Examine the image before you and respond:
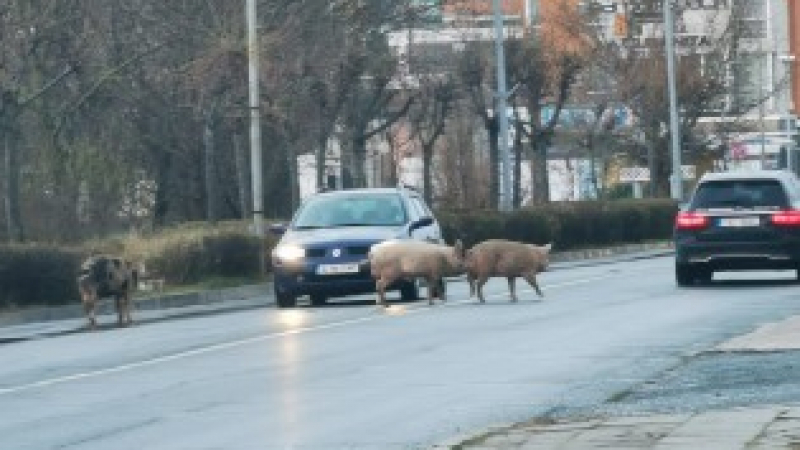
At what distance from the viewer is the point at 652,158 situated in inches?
3145

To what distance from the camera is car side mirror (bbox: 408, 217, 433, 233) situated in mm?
33219

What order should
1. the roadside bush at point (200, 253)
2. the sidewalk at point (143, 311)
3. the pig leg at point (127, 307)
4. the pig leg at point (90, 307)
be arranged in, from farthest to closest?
the roadside bush at point (200, 253)
the sidewalk at point (143, 311)
the pig leg at point (127, 307)
the pig leg at point (90, 307)

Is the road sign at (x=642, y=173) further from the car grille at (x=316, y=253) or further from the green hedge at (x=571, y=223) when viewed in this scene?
the car grille at (x=316, y=253)

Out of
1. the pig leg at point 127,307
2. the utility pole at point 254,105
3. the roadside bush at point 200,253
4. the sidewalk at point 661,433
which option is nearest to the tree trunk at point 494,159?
the utility pole at point 254,105

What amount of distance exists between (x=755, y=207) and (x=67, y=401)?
673 inches

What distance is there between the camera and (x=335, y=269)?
3241 cm

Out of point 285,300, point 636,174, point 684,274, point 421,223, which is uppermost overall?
point 636,174

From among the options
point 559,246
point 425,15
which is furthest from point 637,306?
point 559,246

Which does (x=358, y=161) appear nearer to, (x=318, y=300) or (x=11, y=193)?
(x=11, y=193)

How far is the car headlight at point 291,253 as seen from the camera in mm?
32625

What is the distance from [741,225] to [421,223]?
443 centimetres

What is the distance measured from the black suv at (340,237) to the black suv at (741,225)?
368cm

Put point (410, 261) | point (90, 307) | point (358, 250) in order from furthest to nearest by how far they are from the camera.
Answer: point (358, 250) → point (410, 261) → point (90, 307)

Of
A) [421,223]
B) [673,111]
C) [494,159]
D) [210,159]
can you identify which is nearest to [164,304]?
[421,223]
